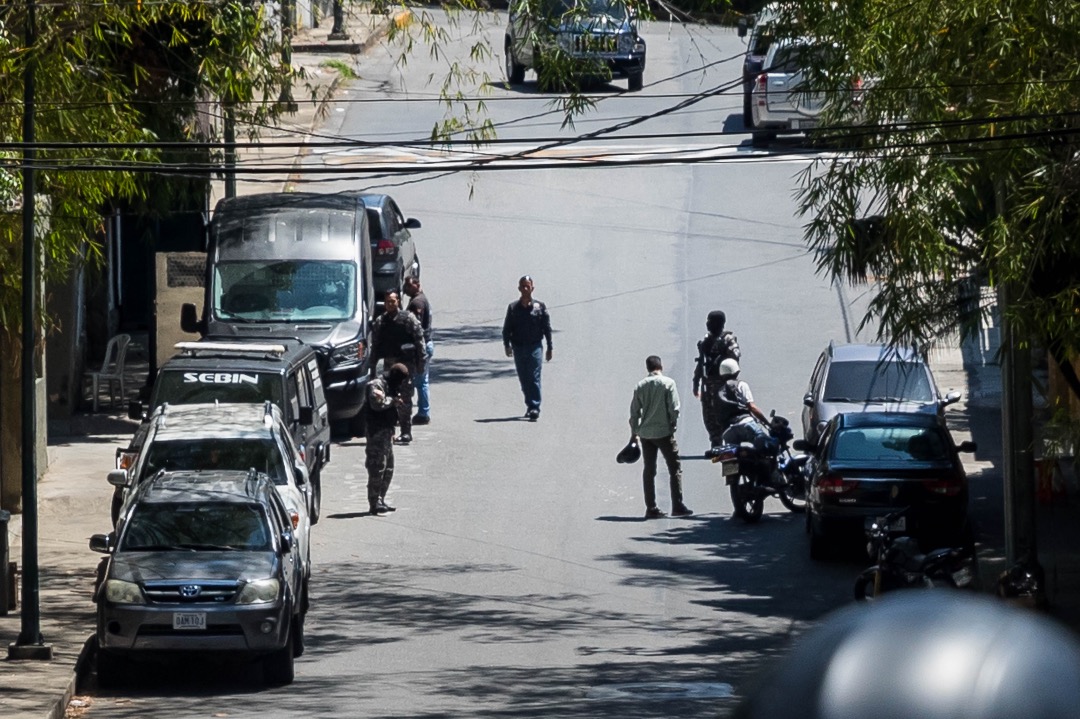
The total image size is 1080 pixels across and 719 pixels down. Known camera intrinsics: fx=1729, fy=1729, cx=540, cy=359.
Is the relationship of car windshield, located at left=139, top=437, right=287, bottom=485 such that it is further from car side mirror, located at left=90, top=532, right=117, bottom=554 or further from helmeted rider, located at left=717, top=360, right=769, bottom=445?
helmeted rider, located at left=717, top=360, right=769, bottom=445

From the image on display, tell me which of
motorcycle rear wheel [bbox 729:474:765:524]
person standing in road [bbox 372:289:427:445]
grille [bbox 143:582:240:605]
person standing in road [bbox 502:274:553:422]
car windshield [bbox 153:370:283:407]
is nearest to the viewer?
grille [bbox 143:582:240:605]

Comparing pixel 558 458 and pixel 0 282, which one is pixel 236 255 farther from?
pixel 0 282

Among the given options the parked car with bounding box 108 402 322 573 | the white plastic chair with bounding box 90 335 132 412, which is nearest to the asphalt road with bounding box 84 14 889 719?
the parked car with bounding box 108 402 322 573

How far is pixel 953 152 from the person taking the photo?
42.9 ft

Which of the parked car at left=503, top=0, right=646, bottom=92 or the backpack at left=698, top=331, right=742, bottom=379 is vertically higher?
the parked car at left=503, top=0, right=646, bottom=92

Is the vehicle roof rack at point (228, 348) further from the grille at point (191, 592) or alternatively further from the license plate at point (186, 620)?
the license plate at point (186, 620)

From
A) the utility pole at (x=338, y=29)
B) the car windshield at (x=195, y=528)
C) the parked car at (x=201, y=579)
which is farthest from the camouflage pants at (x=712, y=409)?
the utility pole at (x=338, y=29)

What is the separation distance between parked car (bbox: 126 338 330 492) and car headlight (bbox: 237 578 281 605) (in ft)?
15.9

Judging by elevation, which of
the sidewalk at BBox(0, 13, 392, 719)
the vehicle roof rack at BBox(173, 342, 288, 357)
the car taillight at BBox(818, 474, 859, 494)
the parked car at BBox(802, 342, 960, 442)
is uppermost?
the vehicle roof rack at BBox(173, 342, 288, 357)

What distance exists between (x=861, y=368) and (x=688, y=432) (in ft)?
9.03

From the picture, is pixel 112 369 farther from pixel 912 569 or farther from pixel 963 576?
pixel 963 576

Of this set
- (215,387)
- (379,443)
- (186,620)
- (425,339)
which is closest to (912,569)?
(186,620)

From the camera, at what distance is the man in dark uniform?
806 inches

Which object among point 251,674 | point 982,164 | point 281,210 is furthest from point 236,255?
point 982,164
